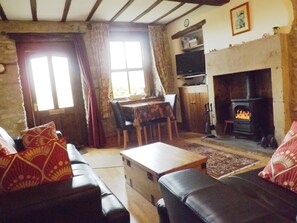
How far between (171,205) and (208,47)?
12.7ft

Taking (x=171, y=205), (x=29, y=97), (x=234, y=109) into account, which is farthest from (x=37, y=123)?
(x=171, y=205)

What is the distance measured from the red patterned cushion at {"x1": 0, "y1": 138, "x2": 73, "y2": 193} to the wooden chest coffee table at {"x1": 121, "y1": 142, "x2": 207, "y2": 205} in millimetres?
889

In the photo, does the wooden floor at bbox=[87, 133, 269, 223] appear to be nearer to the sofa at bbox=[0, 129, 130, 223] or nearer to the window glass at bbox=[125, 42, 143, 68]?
the sofa at bbox=[0, 129, 130, 223]

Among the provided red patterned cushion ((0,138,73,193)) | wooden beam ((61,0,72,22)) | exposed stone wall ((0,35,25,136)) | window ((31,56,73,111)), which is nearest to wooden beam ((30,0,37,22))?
wooden beam ((61,0,72,22))

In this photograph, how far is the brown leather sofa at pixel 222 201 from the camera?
0.84 m

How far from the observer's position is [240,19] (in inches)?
151

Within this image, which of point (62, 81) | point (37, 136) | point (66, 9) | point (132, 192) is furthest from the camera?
point (62, 81)

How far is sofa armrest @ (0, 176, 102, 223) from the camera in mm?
1008

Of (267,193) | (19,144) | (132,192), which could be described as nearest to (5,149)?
(19,144)

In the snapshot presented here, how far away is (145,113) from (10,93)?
8.08 ft

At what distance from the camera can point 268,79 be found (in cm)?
371

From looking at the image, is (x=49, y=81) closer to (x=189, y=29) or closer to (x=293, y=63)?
(x=189, y=29)

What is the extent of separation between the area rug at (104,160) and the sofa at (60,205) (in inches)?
89.7

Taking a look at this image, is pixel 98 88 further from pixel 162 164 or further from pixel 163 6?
pixel 162 164
